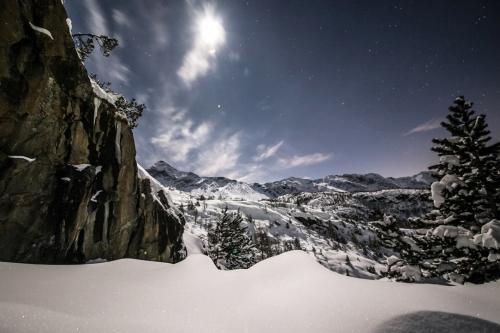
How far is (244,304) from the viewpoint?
14.0 ft

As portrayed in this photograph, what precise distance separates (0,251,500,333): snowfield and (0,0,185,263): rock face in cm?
313

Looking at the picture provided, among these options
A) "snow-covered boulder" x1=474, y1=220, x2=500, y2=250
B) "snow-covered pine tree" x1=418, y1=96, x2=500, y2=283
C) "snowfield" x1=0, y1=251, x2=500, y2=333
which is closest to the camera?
"snowfield" x1=0, y1=251, x2=500, y2=333

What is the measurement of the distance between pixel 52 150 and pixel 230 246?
1807 cm

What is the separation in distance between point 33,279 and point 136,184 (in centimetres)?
1112

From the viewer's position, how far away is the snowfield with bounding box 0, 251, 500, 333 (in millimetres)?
3031

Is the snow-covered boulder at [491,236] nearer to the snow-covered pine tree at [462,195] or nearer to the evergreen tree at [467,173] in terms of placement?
the snow-covered pine tree at [462,195]

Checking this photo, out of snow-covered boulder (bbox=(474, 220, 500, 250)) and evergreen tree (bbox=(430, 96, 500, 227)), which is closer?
snow-covered boulder (bbox=(474, 220, 500, 250))

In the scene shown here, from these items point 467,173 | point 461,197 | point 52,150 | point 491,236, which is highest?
point 52,150

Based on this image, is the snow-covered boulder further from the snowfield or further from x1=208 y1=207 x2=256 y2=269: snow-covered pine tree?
x1=208 y1=207 x2=256 y2=269: snow-covered pine tree

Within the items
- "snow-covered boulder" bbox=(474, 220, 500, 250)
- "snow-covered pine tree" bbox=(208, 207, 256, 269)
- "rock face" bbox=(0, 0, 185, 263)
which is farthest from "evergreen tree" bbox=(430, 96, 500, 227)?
"snow-covered pine tree" bbox=(208, 207, 256, 269)

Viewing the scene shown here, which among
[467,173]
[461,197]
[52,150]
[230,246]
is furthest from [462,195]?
[230,246]

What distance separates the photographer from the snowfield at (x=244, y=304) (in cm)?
303

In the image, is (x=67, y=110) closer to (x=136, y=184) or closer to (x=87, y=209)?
(x=87, y=209)

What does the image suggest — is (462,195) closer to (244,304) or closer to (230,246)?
(244,304)
